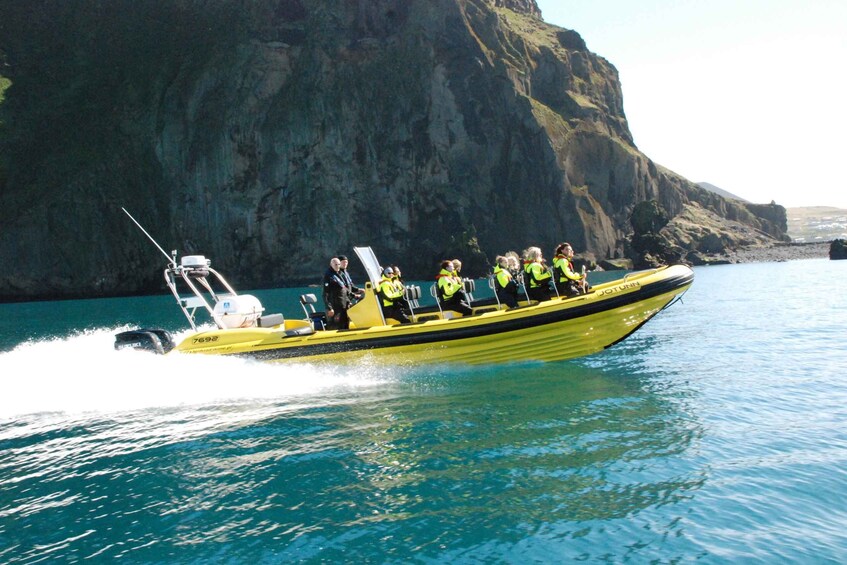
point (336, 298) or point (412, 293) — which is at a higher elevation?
point (336, 298)

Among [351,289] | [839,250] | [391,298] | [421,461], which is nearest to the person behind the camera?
[421,461]

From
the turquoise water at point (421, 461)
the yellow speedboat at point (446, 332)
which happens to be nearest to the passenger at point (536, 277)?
the yellow speedboat at point (446, 332)

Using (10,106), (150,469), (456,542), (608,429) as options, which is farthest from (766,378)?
(10,106)

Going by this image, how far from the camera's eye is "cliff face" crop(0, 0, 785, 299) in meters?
74.1

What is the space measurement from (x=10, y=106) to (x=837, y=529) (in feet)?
318

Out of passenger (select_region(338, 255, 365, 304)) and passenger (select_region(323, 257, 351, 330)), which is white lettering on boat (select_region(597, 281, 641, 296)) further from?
passenger (select_region(323, 257, 351, 330))

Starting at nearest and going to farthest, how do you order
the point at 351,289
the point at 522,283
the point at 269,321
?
the point at 351,289
the point at 522,283
the point at 269,321

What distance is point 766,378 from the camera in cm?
1136

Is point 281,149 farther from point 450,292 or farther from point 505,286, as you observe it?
point 505,286

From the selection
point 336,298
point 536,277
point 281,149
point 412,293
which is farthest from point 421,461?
point 281,149

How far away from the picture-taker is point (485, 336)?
40.8 ft

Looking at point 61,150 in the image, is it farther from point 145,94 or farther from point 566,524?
point 566,524

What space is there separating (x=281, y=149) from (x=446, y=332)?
6770 cm

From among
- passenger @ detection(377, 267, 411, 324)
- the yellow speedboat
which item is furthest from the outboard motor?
passenger @ detection(377, 267, 411, 324)
